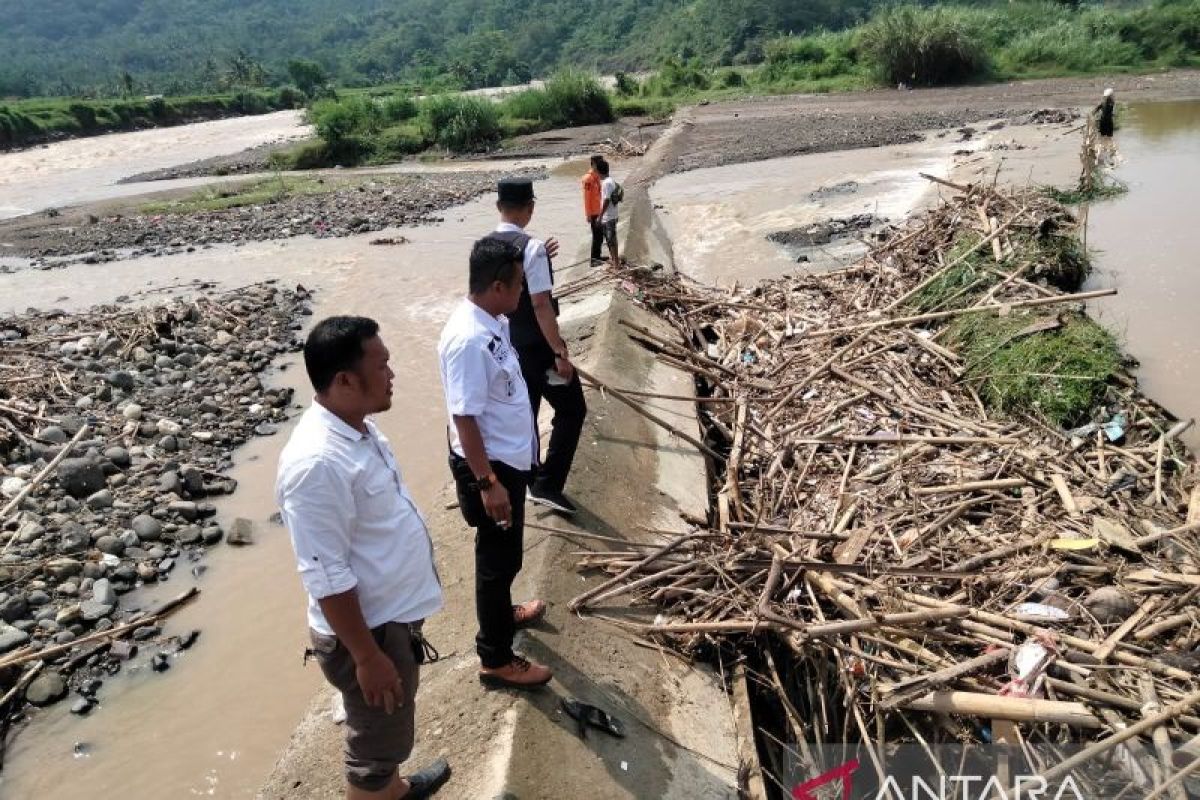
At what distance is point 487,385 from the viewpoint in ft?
9.77

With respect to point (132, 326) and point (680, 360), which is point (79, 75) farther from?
point (680, 360)

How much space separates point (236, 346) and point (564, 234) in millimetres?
7702

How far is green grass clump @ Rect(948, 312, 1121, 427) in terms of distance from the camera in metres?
6.12

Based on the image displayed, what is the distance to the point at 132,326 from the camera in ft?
34.7

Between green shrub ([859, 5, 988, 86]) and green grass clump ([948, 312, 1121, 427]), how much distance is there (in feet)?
105

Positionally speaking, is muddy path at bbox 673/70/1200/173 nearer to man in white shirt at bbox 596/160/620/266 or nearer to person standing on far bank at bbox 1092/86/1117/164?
person standing on far bank at bbox 1092/86/1117/164

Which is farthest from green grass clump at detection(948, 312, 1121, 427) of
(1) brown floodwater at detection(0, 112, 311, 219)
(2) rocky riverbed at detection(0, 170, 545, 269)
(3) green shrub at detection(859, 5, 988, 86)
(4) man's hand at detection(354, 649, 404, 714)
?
(3) green shrub at detection(859, 5, 988, 86)

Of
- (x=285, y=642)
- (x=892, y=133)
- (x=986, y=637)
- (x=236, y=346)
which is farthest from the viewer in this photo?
(x=892, y=133)

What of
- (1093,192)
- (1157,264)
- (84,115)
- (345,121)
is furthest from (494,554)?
(84,115)

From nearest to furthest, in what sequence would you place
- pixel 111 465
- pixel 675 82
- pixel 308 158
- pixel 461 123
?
pixel 111 465, pixel 461 123, pixel 308 158, pixel 675 82

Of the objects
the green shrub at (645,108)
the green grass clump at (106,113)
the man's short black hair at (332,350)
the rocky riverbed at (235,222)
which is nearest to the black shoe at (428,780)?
the man's short black hair at (332,350)

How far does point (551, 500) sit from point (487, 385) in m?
1.74

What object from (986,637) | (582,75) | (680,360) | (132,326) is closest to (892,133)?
(582,75)

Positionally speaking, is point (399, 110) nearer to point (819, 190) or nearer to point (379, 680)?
point (819, 190)
